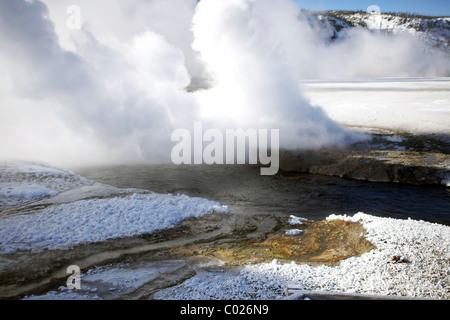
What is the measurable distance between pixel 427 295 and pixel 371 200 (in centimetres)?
498

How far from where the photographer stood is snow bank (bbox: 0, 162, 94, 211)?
7875 millimetres

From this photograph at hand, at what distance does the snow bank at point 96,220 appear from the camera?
18.7 ft

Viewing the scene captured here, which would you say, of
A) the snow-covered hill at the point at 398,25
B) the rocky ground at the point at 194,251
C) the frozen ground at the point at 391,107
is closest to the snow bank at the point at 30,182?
the rocky ground at the point at 194,251

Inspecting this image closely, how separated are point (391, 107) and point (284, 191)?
37.9 ft

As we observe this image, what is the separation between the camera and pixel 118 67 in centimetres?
1376

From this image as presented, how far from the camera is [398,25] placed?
5797cm

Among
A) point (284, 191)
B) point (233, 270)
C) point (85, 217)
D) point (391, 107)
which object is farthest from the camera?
point (391, 107)

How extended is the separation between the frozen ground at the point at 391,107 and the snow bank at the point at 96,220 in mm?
11248

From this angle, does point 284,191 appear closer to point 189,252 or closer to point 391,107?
point 189,252

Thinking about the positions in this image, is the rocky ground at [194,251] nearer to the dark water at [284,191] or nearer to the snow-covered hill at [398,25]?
the dark water at [284,191]

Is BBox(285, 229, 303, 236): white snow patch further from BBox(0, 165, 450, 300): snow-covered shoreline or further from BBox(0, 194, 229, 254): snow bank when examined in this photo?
BBox(0, 194, 229, 254): snow bank

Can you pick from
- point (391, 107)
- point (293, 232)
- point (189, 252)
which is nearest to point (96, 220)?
point (189, 252)
